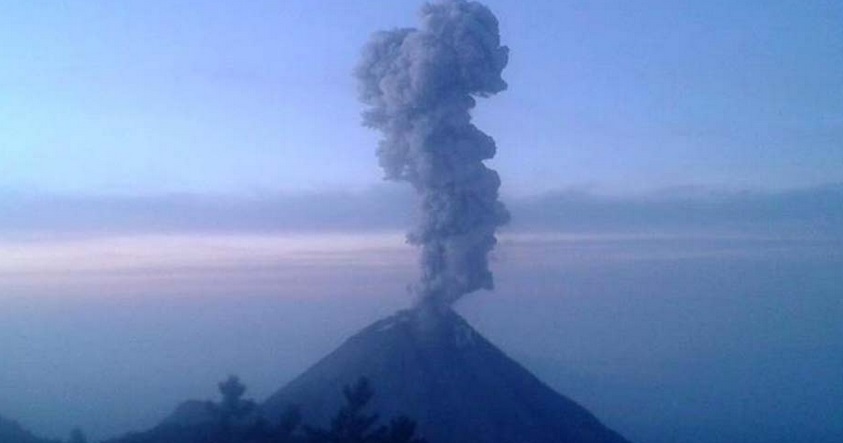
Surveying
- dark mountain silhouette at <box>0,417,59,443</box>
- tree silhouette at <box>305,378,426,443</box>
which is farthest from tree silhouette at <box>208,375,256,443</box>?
dark mountain silhouette at <box>0,417,59,443</box>

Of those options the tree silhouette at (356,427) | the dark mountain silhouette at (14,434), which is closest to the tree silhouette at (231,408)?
the tree silhouette at (356,427)

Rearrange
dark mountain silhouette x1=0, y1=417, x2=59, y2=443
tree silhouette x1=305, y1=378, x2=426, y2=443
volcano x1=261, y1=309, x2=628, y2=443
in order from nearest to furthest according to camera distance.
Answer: tree silhouette x1=305, y1=378, x2=426, y2=443, dark mountain silhouette x1=0, y1=417, x2=59, y2=443, volcano x1=261, y1=309, x2=628, y2=443

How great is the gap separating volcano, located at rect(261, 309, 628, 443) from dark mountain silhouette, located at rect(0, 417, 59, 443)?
10.7m

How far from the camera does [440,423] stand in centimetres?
6481

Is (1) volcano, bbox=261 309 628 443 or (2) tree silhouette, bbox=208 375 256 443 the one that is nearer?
(2) tree silhouette, bbox=208 375 256 443

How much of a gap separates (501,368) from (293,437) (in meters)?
34.5

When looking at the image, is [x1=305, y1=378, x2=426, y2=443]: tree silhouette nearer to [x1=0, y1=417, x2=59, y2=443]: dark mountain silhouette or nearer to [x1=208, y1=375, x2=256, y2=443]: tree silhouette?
[x1=208, y1=375, x2=256, y2=443]: tree silhouette

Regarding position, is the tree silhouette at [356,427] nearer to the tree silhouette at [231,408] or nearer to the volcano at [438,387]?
the tree silhouette at [231,408]

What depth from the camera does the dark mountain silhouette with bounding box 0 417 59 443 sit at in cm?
5859

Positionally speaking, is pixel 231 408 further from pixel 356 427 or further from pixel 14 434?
pixel 14 434

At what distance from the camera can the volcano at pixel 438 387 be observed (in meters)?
65.0

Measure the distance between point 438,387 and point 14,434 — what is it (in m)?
20.1

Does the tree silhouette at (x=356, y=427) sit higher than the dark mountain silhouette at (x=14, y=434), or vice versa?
the tree silhouette at (x=356, y=427)

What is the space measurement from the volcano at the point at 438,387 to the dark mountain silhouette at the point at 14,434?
10.7 meters
